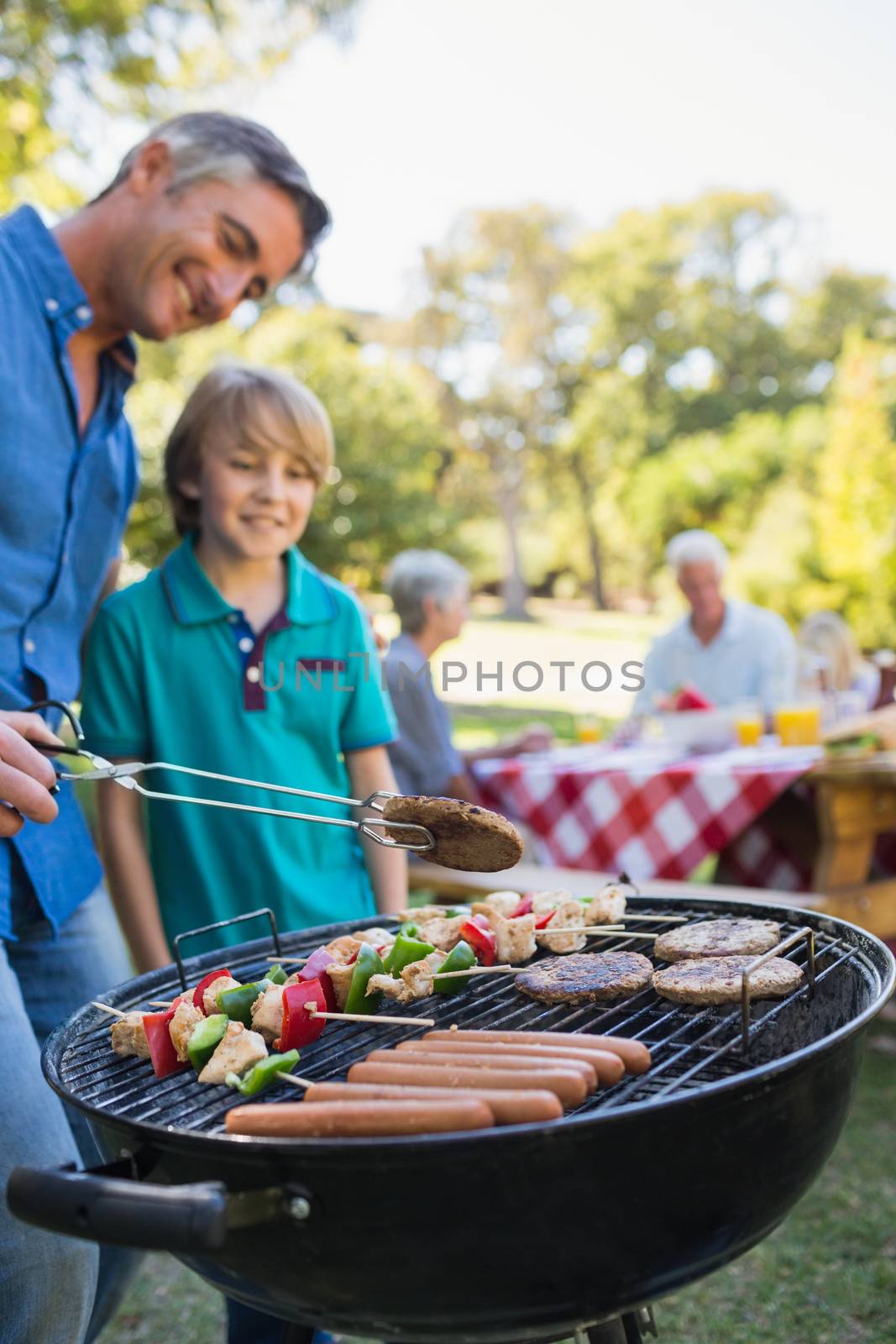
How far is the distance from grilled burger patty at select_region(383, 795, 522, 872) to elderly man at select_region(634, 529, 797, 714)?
474 cm

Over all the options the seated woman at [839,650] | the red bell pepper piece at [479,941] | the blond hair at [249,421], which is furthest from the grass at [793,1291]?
the seated woman at [839,650]

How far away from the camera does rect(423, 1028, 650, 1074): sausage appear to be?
1319 millimetres

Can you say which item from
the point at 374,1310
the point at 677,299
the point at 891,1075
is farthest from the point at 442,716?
the point at 677,299

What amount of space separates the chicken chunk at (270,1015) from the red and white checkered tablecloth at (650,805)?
120 inches

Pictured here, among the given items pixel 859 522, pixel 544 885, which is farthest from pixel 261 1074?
pixel 859 522

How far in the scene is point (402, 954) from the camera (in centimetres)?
171

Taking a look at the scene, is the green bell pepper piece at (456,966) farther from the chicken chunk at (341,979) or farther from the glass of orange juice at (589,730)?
the glass of orange juice at (589,730)

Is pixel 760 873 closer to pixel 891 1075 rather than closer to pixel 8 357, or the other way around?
pixel 891 1075

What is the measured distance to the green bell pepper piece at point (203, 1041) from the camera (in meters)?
1.46

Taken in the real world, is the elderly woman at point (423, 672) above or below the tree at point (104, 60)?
below

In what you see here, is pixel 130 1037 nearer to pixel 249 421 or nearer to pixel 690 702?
pixel 249 421

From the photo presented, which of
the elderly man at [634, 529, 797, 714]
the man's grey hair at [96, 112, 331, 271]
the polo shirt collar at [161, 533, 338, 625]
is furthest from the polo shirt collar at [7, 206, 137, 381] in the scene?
the elderly man at [634, 529, 797, 714]

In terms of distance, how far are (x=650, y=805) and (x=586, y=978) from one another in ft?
9.57

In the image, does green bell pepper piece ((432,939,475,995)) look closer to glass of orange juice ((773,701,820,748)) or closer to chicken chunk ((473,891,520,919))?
chicken chunk ((473,891,520,919))
